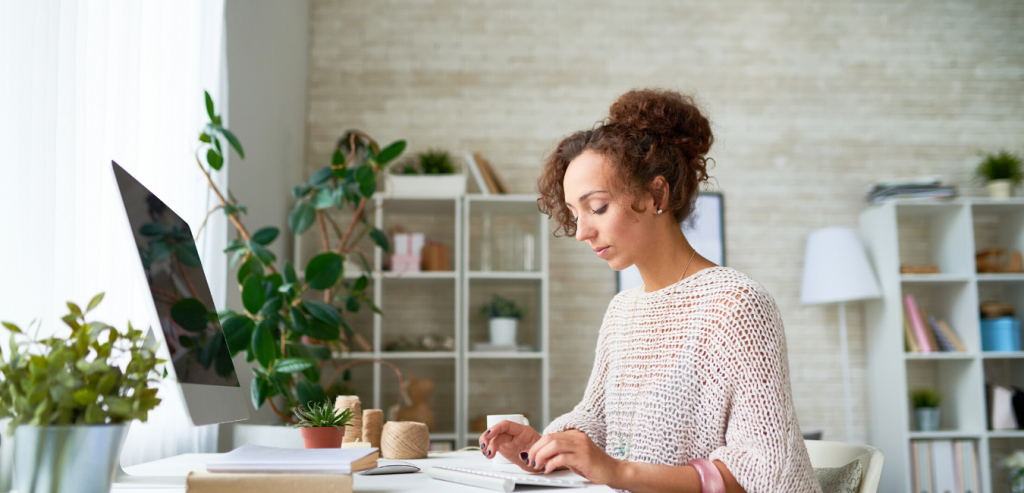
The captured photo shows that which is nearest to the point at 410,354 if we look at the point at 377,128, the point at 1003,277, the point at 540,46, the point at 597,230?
the point at 377,128

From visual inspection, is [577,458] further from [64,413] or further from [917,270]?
[917,270]

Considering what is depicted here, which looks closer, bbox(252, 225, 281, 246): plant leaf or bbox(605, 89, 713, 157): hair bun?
bbox(605, 89, 713, 157): hair bun

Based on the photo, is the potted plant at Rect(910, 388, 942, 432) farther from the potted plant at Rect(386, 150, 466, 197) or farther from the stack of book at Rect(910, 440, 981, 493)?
the potted plant at Rect(386, 150, 466, 197)

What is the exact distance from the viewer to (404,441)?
1.58 meters

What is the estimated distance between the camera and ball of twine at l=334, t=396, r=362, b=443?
1645 mm

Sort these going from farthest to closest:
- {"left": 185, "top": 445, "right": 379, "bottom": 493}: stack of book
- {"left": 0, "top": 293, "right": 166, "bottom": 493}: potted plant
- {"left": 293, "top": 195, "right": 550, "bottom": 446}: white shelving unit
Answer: {"left": 293, "top": 195, "right": 550, "bottom": 446}: white shelving unit → {"left": 185, "top": 445, "right": 379, "bottom": 493}: stack of book → {"left": 0, "top": 293, "right": 166, "bottom": 493}: potted plant

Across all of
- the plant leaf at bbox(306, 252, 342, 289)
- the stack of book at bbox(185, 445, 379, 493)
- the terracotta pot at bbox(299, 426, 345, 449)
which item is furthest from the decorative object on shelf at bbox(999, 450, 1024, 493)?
the stack of book at bbox(185, 445, 379, 493)

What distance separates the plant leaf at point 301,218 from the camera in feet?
9.46

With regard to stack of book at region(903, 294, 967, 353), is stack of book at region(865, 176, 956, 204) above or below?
above

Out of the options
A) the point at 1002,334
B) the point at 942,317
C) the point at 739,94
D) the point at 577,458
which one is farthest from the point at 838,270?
the point at 577,458

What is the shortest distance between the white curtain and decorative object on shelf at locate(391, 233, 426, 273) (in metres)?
0.96

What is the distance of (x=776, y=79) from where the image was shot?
13.1 feet

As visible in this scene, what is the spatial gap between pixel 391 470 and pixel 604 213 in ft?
2.08

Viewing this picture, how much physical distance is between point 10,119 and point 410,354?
213cm
